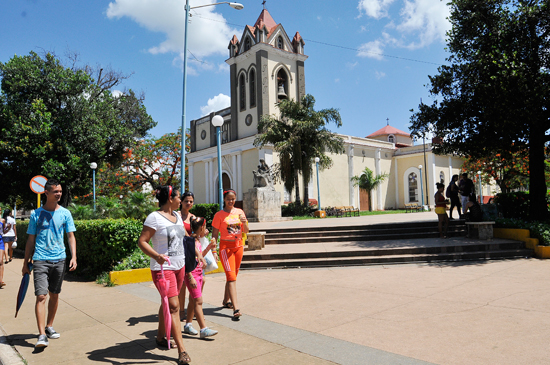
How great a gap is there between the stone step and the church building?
21317mm

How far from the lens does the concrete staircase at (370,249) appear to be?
913cm

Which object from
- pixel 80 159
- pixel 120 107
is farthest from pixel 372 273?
pixel 120 107

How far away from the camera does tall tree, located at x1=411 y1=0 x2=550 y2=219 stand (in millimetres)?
10250

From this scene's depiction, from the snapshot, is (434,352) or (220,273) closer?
(434,352)

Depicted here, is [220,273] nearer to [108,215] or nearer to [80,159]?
[108,215]

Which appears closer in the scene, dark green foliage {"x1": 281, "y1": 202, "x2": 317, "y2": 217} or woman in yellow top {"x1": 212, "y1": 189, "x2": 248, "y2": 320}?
woman in yellow top {"x1": 212, "y1": 189, "x2": 248, "y2": 320}

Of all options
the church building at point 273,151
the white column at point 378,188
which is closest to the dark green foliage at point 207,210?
the church building at point 273,151

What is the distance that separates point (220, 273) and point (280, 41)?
29129 mm

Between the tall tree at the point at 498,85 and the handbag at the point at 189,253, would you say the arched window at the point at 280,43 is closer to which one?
the tall tree at the point at 498,85

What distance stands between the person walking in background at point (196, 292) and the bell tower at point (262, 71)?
2770 cm

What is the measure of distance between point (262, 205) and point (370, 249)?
1316cm

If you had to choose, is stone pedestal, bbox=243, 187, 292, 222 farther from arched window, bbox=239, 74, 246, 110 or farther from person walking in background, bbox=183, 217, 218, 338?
person walking in background, bbox=183, 217, 218, 338

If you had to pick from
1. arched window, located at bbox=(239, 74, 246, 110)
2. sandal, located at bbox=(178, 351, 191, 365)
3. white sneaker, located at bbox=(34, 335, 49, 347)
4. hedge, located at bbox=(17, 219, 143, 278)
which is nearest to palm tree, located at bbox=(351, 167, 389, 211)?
arched window, located at bbox=(239, 74, 246, 110)

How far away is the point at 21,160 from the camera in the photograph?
68.1ft
